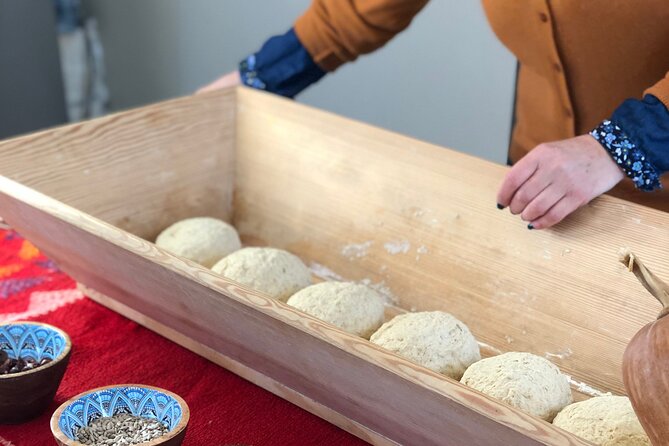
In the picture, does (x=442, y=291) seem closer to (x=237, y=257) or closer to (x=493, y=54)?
(x=237, y=257)

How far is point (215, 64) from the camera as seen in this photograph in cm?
323

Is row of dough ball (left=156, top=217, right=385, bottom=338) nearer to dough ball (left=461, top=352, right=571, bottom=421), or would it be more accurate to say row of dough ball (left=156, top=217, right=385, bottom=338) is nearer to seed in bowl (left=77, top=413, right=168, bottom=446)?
dough ball (left=461, top=352, right=571, bottom=421)

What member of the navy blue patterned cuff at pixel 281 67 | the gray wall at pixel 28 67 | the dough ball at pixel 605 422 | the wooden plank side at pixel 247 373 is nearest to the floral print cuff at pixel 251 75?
the navy blue patterned cuff at pixel 281 67

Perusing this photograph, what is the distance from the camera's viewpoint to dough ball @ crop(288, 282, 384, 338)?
124 centimetres

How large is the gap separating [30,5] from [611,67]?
209 cm

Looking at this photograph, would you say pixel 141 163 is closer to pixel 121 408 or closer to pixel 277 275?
pixel 277 275

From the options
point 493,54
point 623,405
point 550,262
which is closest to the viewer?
point 623,405

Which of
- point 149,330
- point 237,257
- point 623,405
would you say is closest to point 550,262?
point 623,405

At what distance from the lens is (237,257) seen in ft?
4.57

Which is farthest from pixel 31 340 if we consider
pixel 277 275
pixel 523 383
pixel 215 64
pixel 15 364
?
pixel 215 64

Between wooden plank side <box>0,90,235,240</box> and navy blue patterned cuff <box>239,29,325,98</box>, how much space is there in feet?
0.21

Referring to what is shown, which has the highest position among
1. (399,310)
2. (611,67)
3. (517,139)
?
(611,67)

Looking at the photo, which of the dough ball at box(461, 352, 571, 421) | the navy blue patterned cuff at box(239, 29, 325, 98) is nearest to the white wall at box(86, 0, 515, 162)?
the navy blue patterned cuff at box(239, 29, 325, 98)

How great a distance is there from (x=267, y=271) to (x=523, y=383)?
1.58ft
